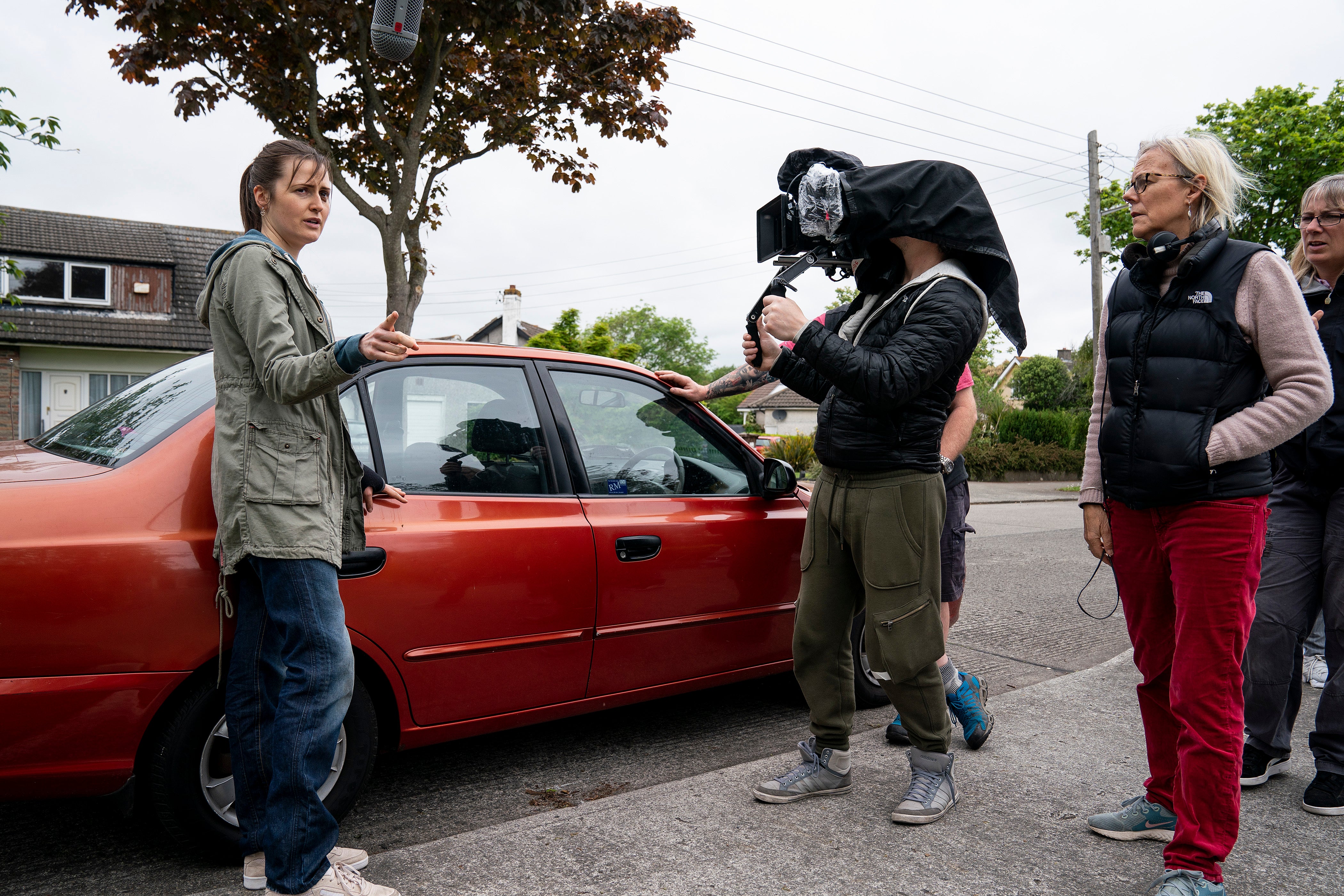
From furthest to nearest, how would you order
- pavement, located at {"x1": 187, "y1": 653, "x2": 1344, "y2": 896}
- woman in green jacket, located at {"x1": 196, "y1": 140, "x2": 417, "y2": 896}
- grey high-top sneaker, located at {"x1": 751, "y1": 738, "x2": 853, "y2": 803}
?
grey high-top sneaker, located at {"x1": 751, "y1": 738, "x2": 853, "y2": 803}, pavement, located at {"x1": 187, "y1": 653, "x2": 1344, "y2": 896}, woman in green jacket, located at {"x1": 196, "y1": 140, "x2": 417, "y2": 896}

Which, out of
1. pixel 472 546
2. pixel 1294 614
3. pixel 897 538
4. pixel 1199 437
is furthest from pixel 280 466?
pixel 1294 614

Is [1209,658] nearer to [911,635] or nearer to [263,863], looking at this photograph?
[911,635]

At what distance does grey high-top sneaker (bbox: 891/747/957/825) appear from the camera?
2.73 metres

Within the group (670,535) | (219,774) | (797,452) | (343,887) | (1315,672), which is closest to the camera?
(343,887)

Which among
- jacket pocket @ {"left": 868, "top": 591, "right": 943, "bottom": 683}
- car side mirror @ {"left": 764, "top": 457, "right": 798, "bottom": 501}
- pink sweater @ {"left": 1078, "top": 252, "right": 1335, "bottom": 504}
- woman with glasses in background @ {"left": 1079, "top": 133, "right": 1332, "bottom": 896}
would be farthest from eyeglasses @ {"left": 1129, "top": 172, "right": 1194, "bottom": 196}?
car side mirror @ {"left": 764, "top": 457, "right": 798, "bottom": 501}

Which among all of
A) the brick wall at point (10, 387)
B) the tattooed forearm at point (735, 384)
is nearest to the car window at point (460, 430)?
the tattooed forearm at point (735, 384)

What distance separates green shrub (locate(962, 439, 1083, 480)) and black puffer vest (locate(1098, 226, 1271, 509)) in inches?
786

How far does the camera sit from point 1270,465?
2.39m

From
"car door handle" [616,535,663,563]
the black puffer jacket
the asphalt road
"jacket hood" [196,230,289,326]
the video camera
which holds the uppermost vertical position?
the video camera

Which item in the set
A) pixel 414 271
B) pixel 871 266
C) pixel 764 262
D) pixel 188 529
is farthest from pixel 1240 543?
pixel 414 271

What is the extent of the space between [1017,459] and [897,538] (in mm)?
21711

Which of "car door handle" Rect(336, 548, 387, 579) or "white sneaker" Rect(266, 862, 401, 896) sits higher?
"car door handle" Rect(336, 548, 387, 579)

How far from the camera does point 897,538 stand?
266 cm

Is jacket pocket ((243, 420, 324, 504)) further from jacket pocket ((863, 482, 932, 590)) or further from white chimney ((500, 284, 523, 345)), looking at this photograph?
white chimney ((500, 284, 523, 345))
